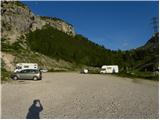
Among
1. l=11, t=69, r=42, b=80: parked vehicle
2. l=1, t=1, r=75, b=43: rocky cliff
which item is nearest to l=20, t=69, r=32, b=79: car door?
l=11, t=69, r=42, b=80: parked vehicle

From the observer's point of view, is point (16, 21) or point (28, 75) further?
point (16, 21)

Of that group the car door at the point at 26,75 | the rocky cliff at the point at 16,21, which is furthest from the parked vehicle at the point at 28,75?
the rocky cliff at the point at 16,21

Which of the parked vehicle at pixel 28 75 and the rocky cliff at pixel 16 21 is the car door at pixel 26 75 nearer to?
the parked vehicle at pixel 28 75

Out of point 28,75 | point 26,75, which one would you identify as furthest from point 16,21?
point 28,75

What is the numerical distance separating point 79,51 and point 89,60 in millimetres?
9184

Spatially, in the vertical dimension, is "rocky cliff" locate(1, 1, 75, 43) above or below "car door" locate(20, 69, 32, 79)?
above

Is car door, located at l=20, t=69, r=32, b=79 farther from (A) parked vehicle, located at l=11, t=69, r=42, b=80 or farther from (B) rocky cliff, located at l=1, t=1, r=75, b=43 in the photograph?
(B) rocky cliff, located at l=1, t=1, r=75, b=43

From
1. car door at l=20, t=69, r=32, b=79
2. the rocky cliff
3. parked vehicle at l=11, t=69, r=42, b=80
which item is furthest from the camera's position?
the rocky cliff

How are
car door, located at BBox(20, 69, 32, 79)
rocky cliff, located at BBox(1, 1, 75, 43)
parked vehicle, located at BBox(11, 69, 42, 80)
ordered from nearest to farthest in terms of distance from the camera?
parked vehicle, located at BBox(11, 69, 42, 80) < car door, located at BBox(20, 69, 32, 79) < rocky cliff, located at BBox(1, 1, 75, 43)

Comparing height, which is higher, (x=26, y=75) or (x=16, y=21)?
(x=16, y=21)

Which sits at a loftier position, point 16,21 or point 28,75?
point 16,21

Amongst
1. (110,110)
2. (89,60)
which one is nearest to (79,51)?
(89,60)

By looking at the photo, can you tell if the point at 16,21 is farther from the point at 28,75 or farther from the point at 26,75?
the point at 28,75

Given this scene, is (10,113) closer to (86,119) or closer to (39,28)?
(86,119)
